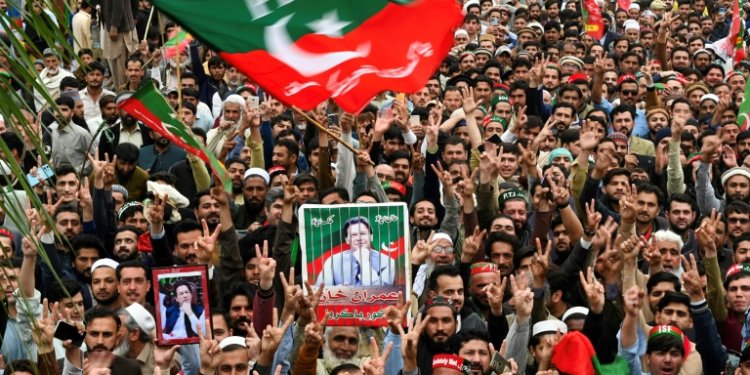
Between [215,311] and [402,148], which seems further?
[402,148]

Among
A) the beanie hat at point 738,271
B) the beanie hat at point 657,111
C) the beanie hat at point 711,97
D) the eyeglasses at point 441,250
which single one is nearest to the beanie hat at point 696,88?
the beanie hat at point 711,97

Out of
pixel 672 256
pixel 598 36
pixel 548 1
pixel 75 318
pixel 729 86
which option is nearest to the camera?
pixel 75 318

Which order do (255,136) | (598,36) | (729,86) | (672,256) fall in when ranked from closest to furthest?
(672,256), (255,136), (729,86), (598,36)

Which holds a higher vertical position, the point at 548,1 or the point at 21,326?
the point at 548,1

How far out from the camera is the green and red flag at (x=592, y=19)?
21406 mm

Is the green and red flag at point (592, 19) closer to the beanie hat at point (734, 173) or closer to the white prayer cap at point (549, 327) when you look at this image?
the beanie hat at point (734, 173)

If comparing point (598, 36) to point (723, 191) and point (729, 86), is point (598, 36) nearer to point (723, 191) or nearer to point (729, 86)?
point (729, 86)

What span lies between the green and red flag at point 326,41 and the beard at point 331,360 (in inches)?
62.2

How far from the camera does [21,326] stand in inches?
342

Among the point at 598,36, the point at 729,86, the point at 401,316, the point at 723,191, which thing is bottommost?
the point at 401,316

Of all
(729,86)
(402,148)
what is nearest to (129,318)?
(402,148)

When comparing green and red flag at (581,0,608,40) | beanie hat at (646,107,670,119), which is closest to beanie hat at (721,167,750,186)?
beanie hat at (646,107,670,119)

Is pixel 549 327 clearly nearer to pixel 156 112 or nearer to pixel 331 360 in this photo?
pixel 331 360

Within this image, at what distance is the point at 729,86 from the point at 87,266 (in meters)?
8.98
